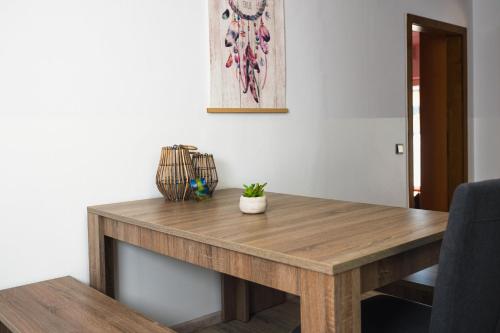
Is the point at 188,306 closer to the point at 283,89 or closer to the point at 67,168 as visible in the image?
the point at 67,168

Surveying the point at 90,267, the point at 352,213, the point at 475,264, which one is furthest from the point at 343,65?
the point at 475,264

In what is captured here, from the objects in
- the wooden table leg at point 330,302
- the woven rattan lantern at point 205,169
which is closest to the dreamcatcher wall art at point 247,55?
the woven rattan lantern at point 205,169

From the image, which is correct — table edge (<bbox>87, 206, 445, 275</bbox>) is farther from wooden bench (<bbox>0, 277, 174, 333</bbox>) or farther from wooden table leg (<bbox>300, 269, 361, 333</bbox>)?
wooden bench (<bbox>0, 277, 174, 333</bbox>)

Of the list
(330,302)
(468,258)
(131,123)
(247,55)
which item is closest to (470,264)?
(468,258)

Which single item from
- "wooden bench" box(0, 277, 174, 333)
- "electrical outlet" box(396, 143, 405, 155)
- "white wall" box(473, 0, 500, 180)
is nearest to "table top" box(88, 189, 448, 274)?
"wooden bench" box(0, 277, 174, 333)

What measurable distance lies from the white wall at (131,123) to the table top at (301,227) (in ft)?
0.69

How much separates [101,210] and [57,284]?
33cm

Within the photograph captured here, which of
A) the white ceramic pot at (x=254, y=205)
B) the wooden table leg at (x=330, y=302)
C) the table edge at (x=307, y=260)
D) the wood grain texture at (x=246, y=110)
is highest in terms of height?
the wood grain texture at (x=246, y=110)

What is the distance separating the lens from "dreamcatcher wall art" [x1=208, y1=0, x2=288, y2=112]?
254 cm

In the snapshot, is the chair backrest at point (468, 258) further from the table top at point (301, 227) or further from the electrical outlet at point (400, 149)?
the electrical outlet at point (400, 149)

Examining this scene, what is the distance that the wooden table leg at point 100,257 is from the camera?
2.04m

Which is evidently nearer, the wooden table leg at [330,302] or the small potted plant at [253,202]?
the wooden table leg at [330,302]

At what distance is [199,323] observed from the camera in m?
2.54

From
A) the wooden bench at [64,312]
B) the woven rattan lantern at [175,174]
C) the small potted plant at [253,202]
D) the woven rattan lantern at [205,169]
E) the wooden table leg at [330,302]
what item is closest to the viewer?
the wooden table leg at [330,302]
